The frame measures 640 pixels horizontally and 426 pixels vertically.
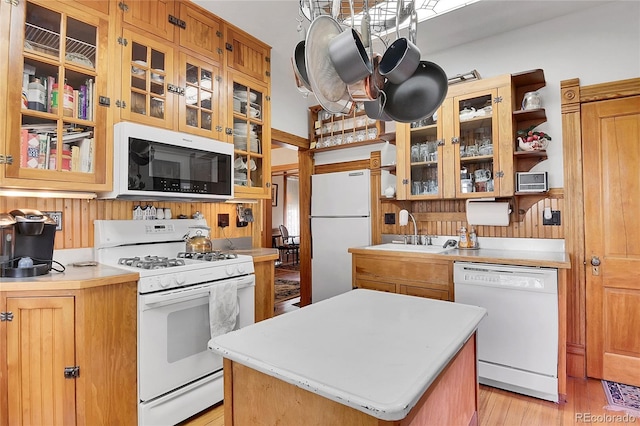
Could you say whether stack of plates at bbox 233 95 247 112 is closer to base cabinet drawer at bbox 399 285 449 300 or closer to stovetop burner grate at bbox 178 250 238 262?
stovetop burner grate at bbox 178 250 238 262

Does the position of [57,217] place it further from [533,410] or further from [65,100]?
[533,410]

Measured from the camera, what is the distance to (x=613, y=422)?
1941 millimetres

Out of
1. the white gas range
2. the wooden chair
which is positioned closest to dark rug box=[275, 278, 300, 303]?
the wooden chair

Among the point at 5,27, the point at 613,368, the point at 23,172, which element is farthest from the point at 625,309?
the point at 5,27

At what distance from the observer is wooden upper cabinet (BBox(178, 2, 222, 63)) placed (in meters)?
2.47

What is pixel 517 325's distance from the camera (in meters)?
2.25

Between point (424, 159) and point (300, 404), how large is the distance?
2.59 metres

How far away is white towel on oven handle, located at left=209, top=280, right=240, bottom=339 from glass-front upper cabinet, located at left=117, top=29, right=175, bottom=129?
1.20 m

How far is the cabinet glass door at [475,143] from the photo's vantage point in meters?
2.71

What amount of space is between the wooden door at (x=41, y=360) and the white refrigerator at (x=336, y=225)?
247 cm

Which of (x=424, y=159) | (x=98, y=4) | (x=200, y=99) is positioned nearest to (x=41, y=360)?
(x=200, y=99)

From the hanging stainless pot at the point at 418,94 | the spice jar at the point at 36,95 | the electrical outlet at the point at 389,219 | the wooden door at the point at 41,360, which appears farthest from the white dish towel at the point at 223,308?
the electrical outlet at the point at 389,219

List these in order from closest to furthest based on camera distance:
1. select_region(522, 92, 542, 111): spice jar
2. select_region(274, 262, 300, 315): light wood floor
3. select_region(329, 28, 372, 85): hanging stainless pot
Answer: select_region(329, 28, 372, 85): hanging stainless pot → select_region(522, 92, 542, 111): spice jar → select_region(274, 262, 300, 315): light wood floor

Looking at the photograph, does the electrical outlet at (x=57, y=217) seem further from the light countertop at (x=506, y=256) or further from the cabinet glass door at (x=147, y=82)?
the light countertop at (x=506, y=256)
